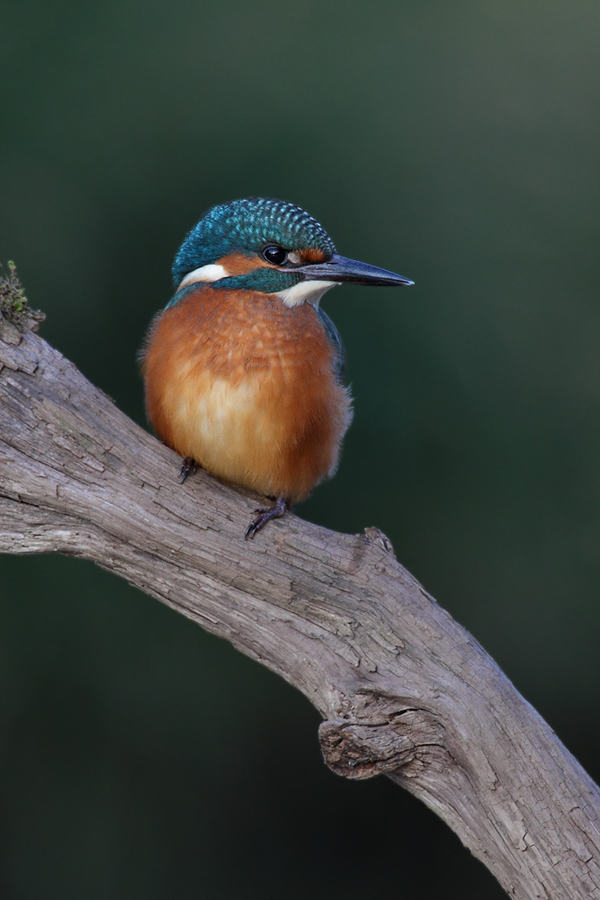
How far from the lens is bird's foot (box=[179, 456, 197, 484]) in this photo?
1.99 metres

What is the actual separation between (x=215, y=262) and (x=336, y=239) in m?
1.04

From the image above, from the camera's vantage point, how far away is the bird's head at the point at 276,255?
201 centimetres

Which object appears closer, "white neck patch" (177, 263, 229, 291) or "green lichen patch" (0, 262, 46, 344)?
"green lichen patch" (0, 262, 46, 344)

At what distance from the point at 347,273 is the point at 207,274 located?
34 cm

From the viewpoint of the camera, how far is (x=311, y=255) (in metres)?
2.02

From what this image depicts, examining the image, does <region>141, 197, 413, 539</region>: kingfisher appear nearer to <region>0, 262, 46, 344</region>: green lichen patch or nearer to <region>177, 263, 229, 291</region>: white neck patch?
<region>177, 263, 229, 291</region>: white neck patch

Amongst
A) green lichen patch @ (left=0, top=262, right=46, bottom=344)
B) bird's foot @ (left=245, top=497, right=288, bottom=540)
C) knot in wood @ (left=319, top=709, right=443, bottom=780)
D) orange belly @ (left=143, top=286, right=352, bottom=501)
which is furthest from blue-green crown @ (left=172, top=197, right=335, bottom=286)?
knot in wood @ (left=319, top=709, right=443, bottom=780)

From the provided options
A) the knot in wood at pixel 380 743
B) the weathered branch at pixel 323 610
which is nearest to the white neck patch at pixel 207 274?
the weathered branch at pixel 323 610

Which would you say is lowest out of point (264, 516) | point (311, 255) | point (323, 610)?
point (323, 610)

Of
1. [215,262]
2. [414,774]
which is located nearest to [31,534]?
[215,262]

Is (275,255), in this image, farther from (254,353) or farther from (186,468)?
(186,468)

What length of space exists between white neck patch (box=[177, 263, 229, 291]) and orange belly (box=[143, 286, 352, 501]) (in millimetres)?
42

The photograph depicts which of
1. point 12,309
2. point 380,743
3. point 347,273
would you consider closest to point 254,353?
point 347,273

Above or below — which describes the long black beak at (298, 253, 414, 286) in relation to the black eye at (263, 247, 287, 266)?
above
